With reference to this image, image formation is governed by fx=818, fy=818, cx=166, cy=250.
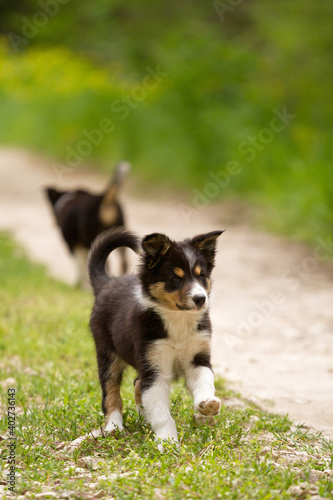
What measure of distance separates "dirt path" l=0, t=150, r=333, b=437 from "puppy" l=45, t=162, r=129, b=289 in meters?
0.71

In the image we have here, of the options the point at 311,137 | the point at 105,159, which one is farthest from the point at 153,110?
the point at 311,137

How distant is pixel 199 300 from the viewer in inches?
172

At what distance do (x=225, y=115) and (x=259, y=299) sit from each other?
8674 millimetres

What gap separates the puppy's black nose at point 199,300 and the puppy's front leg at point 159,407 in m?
0.48

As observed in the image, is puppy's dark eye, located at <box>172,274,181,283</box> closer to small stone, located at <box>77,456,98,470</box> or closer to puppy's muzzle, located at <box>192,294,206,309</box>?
puppy's muzzle, located at <box>192,294,206,309</box>

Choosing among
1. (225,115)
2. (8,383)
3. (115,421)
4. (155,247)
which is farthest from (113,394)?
(225,115)

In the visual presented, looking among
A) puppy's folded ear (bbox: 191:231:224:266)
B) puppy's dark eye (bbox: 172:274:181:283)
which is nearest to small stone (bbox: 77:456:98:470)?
puppy's dark eye (bbox: 172:274:181:283)

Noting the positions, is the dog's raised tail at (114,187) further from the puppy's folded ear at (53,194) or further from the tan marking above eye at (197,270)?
the tan marking above eye at (197,270)

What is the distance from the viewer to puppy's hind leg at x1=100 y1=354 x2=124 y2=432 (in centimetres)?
474

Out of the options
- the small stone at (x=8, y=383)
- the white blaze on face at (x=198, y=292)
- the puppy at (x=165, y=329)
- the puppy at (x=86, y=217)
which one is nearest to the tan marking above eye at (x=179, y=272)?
the puppy at (x=165, y=329)

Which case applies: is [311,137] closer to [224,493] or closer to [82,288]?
[82,288]

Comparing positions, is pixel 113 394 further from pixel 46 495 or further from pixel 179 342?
pixel 46 495

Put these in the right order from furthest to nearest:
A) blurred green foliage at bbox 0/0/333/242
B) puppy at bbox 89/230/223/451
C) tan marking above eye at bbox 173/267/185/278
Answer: blurred green foliage at bbox 0/0/333/242 → tan marking above eye at bbox 173/267/185/278 → puppy at bbox 89/230/223/451

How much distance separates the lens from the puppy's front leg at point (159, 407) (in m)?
4.40
